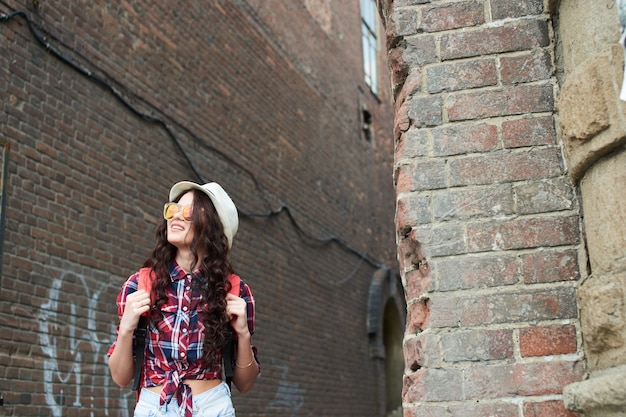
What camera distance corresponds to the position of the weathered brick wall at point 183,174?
21.1ft

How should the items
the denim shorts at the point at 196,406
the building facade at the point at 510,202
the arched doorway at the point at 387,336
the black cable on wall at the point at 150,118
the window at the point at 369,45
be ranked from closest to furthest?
1. the building facade at the point at 510,202
2. the denim shorts at the point at 196,406
3. the black cable on wall at the point at 150,118
4. the arched doorway at the point at 387,336
5. the window at the point at 369,45

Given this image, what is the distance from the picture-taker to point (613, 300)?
2.62 m

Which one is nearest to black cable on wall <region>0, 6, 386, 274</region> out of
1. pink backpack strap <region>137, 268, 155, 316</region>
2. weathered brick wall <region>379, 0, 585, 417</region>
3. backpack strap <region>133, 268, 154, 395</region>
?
pink backpack strap <region>137, 268, 155, 316</region>

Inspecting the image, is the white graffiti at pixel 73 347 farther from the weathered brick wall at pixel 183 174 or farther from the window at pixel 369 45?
the window at pixel 369 45

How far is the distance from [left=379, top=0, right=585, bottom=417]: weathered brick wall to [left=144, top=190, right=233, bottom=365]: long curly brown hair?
28.4 inches

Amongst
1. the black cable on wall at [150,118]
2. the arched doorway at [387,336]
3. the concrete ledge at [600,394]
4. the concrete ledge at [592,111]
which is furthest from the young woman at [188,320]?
the arched doorway at [387,336]

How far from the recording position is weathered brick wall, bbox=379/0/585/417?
2.85 metres

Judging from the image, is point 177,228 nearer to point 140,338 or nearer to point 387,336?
point 140,338

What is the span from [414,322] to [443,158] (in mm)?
650

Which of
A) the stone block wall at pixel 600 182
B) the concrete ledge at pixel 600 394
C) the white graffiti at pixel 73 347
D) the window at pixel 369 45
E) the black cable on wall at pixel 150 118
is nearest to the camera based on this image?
the concrete ledge at pixel 600 394

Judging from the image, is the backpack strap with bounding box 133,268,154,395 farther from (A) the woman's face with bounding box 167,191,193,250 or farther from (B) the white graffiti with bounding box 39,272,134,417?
(B) the white graffiti with bounding box 39,272,134,417

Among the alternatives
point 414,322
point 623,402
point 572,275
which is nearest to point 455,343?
point 414,322

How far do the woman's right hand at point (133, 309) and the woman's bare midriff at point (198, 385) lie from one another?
24 centimetres

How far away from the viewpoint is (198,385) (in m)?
2.99
